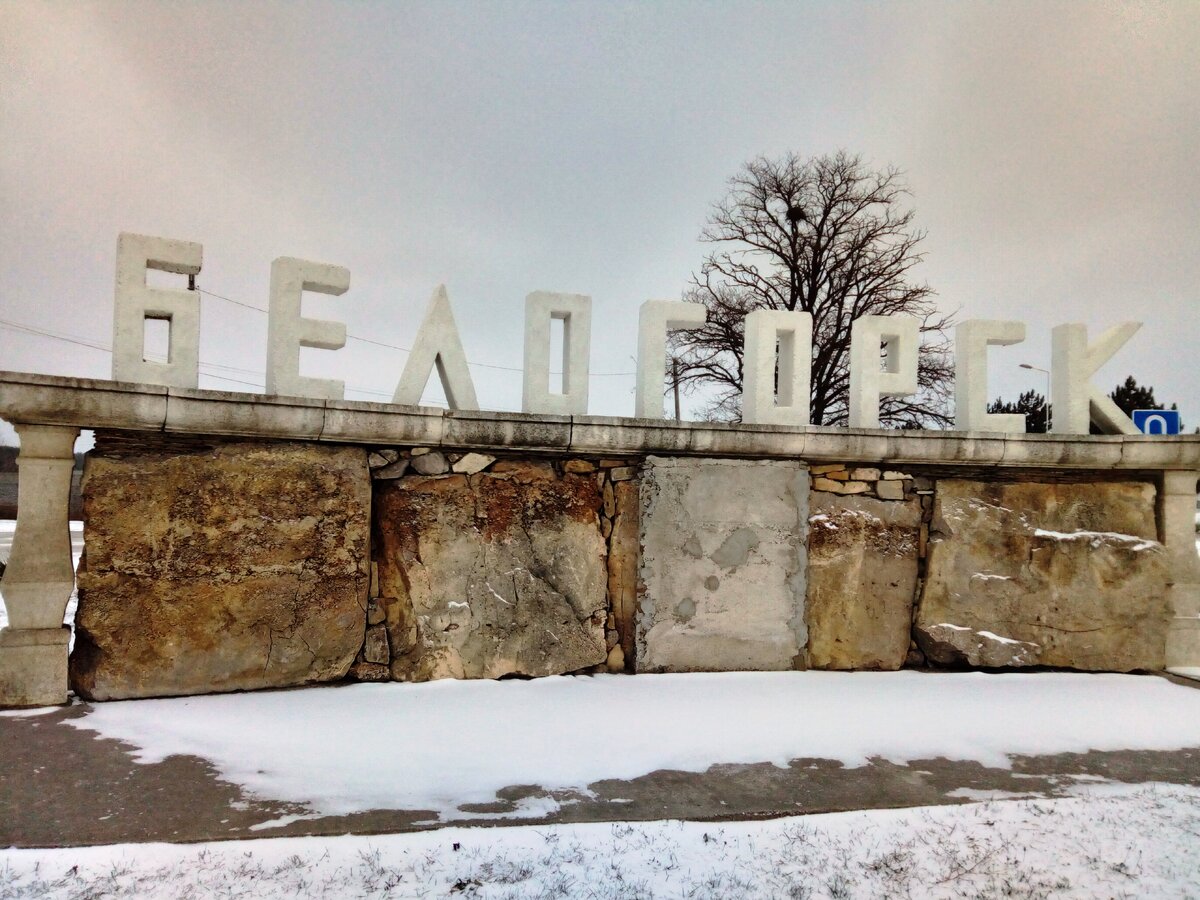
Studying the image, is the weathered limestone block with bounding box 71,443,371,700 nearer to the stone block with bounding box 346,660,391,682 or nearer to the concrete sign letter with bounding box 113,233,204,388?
the stone block with bounding box 346,660,391,682

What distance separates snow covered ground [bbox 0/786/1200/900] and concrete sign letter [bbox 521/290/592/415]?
2.94m

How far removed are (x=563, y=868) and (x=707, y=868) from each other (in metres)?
0.51

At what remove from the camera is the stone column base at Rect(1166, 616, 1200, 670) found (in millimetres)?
5867

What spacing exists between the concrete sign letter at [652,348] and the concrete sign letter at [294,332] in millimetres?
2041

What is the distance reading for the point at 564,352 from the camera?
18.0 feet

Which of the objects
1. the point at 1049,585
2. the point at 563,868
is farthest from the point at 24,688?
the point at 1049,585

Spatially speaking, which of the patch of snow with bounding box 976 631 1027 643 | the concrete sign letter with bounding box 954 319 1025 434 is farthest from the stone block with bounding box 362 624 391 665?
the concrete sign letter with bounding box 954 319 1025 434

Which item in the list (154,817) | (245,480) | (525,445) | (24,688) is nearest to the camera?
(154,817)

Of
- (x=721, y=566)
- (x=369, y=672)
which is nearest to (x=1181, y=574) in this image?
(x=721, y=566)

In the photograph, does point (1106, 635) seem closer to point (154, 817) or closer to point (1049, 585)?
point (1049, 585)

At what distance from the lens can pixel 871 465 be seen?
18.8 feet

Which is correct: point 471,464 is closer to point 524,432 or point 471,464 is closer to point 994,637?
point 524,432

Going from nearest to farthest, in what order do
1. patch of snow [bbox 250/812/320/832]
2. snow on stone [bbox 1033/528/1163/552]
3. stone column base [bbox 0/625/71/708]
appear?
patch of snow [bbox 250/812/320/832] < stone column base [bbox 0/625/71/708] < snow on stone [bbox 1033/528/1163/552]

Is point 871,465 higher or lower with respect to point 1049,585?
higher
